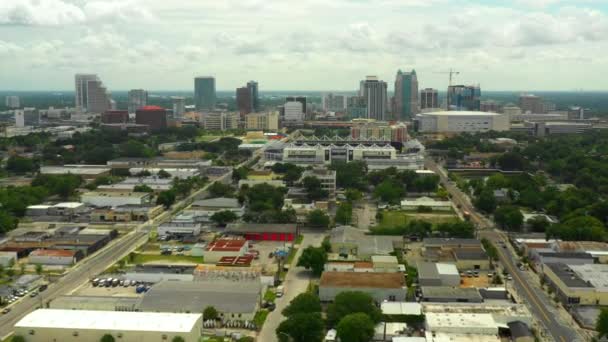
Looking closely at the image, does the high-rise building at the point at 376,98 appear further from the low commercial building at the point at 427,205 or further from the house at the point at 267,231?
the house at the point at 267,231

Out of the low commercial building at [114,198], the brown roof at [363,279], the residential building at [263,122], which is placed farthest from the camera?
the residential building at [263,122]

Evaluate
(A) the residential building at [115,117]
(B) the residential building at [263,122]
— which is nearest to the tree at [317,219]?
(A) the residential building at [115,117]

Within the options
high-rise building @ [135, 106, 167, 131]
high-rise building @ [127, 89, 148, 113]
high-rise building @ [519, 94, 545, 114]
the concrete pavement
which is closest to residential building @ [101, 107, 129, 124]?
high-rise building @ [135, 106, 167, 131]

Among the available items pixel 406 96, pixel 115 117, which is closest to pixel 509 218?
pixel 115 117

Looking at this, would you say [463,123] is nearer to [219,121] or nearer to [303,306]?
[219,121]

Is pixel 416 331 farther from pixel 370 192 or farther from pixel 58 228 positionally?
pixel 370 192

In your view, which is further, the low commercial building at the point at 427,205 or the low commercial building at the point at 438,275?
the low commercial building at the point at 427,205

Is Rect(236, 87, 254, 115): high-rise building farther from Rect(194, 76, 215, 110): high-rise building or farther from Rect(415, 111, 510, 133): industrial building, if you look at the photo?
Rect(415, 111, 510, 133): industrial building
